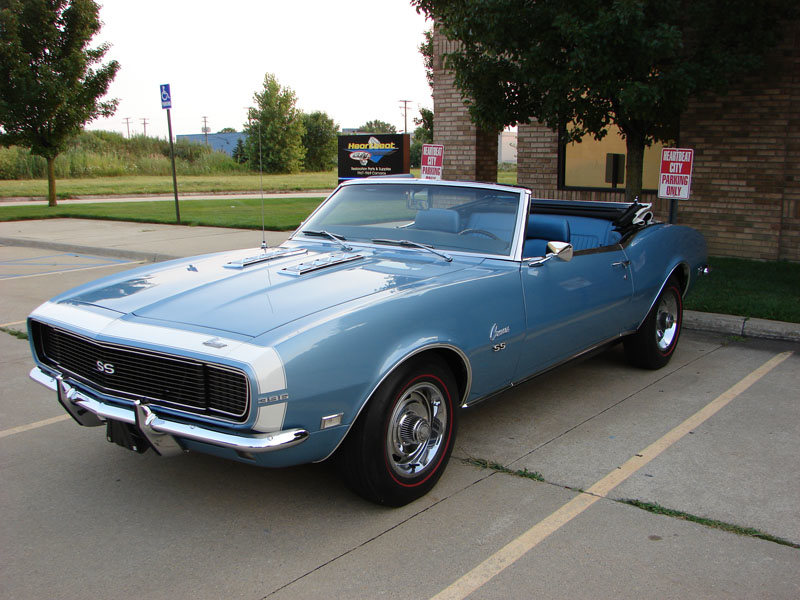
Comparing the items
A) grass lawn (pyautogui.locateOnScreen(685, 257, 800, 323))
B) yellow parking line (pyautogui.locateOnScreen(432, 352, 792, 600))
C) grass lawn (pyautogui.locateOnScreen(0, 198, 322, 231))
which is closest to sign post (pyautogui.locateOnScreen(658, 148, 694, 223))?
grass lawn (pyautogui.locateOnScreen(685, 257, 800, 323))

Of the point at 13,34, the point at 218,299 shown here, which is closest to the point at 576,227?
the point at 218,299

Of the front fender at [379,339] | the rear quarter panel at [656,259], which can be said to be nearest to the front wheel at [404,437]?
the front fender at [379,339]

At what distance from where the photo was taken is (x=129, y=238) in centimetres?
1395

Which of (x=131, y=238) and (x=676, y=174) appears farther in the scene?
(x=131, y=238)

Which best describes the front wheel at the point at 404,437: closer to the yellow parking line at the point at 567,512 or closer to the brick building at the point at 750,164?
the yellow parking line at the point at 567,512

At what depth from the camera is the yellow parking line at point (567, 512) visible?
9.63 feet

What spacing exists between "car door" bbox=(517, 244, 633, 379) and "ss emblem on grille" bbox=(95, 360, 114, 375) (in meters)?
2.20

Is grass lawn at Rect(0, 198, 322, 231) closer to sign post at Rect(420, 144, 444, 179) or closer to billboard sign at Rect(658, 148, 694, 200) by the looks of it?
sign post at Rect(420, 144, 444, 179)

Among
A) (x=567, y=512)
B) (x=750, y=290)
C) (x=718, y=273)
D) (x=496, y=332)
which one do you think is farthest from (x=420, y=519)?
(x=718, y=273)

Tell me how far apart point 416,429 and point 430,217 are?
5.43 ft

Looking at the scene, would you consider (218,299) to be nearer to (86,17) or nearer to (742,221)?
(742,221)

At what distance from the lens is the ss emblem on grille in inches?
131

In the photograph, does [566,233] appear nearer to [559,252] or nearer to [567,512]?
[559,252]

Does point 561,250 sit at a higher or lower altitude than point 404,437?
higher
